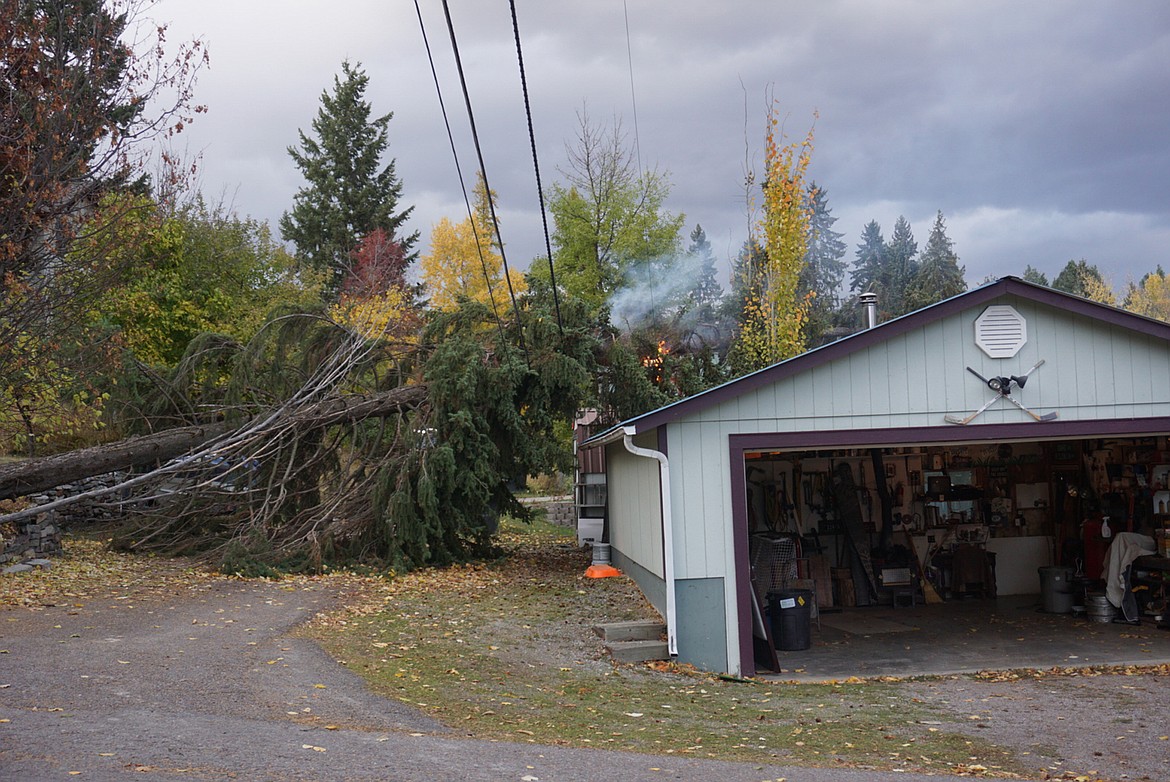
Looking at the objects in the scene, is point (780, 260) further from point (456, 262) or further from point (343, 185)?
point (343, 185)

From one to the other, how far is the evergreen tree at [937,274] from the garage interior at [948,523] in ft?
107

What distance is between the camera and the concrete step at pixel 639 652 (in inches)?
372

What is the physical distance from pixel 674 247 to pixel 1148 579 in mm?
20262

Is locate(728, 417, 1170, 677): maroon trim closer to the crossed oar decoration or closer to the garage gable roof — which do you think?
the crossed oar decoration

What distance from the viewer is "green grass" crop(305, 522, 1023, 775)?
6.43 metres

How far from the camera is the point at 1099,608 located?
11.8m

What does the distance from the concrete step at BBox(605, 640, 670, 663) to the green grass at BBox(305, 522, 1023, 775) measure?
19cm

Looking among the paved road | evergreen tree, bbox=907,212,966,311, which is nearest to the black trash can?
the paved road

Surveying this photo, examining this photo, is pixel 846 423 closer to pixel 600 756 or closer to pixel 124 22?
pixel 600 756

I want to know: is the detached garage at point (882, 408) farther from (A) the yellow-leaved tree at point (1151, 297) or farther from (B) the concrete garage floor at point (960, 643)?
(A) the yellow-leaved tree at point (1151, 297)

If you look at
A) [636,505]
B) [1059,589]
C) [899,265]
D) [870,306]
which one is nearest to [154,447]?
[636,505]

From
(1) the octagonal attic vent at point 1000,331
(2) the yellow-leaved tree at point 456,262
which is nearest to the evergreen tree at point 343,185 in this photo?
(2) the yellow-leaved tree at point 456,262

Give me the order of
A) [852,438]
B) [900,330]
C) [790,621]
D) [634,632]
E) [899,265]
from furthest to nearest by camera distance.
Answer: [899,265]
[790,621]
[634,632]
[852,438]
[900,330]

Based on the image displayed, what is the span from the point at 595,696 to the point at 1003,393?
5033mm
